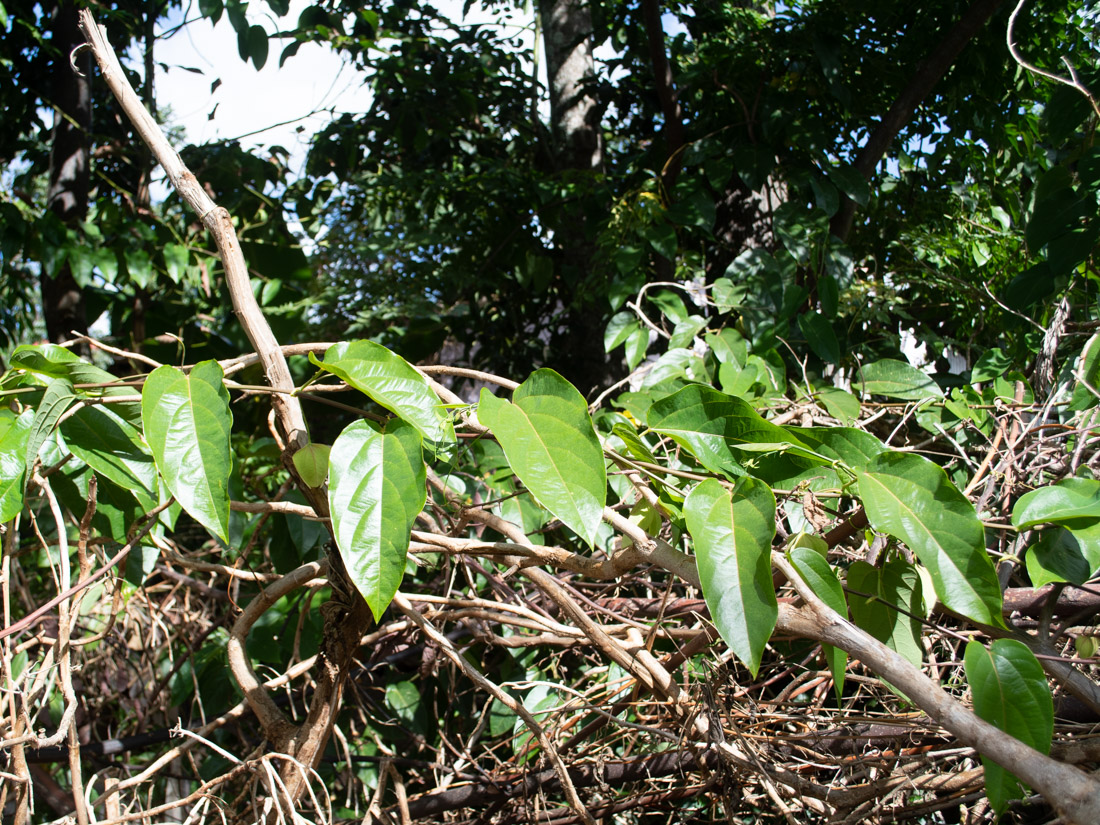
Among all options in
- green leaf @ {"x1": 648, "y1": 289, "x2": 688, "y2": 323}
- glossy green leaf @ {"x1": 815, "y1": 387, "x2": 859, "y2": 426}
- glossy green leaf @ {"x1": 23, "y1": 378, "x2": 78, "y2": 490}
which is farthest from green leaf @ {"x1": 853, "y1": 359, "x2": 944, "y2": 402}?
glossy green leaf @ {"x1": 23, "y1": 378, "x2": 78, "y2": 490}

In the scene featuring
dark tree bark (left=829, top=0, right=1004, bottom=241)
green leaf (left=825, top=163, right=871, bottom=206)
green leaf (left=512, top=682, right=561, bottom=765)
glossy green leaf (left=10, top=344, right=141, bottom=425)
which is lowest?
green leaf (left=512, top=682, right=561, bottom=765)

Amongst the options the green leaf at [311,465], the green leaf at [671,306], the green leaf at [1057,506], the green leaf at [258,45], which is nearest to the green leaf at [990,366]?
Result: the green leaf at [671,306]

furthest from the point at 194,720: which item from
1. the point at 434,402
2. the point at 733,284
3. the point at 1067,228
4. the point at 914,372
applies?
the point at 1067,228

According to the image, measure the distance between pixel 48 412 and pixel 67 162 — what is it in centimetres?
193

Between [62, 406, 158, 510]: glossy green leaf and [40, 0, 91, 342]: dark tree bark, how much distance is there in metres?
1.59

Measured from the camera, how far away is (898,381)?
Answer: 1153 mm

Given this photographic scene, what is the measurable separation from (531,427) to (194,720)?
4.13 ft

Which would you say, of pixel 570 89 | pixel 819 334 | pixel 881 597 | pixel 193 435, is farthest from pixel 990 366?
pixel 570 89

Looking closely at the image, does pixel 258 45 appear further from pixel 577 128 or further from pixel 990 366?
pixel 990 366

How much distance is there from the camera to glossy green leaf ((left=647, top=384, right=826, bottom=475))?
530mm

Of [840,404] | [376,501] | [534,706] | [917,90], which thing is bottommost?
[534,706]

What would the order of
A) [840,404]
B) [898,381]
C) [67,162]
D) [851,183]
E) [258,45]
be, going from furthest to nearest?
[67,162] < [258,45] < [851,183] < [898,381] < [840,404]

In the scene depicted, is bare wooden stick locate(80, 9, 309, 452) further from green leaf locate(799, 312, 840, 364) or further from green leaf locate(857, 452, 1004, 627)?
green leaf locate(799, 312, 840, 364)

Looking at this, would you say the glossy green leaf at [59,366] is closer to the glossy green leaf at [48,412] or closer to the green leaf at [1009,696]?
the glossy green leaf at [48,412]
